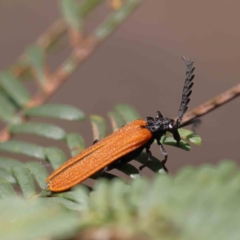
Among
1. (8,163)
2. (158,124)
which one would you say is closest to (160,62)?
(158,124)

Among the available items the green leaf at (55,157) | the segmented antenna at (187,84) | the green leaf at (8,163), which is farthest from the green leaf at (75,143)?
the segmented antenna at (187,84)

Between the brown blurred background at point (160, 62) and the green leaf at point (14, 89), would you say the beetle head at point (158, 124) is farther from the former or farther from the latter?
the brown blurred background at point (160, 62)

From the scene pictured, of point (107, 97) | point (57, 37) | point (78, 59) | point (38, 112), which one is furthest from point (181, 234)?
point (107, 97)

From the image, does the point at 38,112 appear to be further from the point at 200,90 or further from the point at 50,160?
the point at 200,90

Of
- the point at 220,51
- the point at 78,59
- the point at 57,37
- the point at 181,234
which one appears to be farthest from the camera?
the point at 220,51

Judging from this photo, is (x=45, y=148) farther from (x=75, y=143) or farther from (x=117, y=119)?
(x=117, y=119)

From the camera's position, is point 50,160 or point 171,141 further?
point 171,141

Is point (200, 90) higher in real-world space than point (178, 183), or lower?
higher
